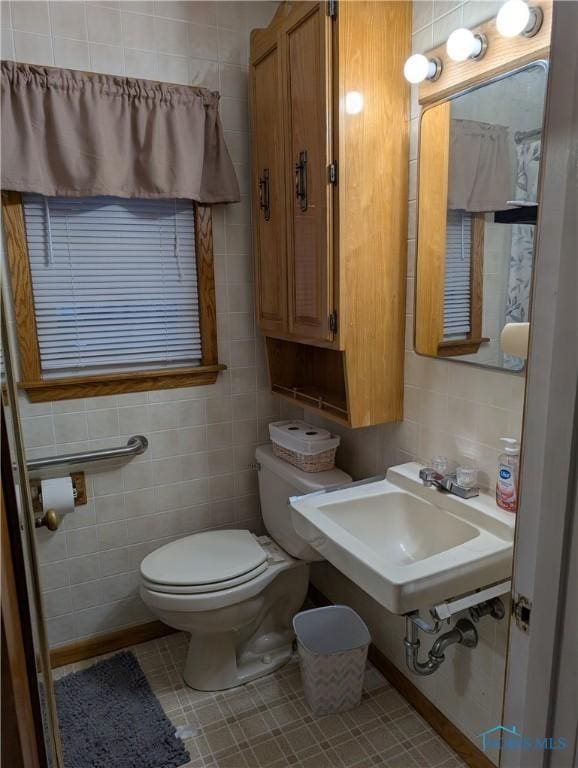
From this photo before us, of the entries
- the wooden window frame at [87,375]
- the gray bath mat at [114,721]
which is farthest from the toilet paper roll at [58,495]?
the gray bath mat at [114,721]

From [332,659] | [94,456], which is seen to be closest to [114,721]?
[332,659]

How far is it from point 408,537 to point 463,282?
79 centimetres

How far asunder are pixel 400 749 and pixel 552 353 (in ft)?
5.43

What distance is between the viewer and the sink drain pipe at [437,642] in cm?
144

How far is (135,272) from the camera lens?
1.99 meters

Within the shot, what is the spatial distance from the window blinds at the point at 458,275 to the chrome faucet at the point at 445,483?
1.35 ft

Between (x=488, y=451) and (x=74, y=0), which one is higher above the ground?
(x=74, y=0)

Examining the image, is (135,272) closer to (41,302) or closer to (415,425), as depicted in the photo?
(41,302)

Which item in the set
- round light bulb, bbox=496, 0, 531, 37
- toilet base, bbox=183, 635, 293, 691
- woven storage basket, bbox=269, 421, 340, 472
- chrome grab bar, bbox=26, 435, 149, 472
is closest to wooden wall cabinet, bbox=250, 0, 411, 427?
woven storage basket, bbox=269, 421, 340, 472

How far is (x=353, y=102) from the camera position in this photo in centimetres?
152

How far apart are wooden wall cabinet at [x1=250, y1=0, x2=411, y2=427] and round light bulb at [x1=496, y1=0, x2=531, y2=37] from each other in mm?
408

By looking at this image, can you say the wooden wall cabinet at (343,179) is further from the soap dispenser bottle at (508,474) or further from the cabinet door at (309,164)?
the soap dispenser bottle at (508,474)

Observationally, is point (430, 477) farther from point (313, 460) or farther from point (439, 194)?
point (439, 194)

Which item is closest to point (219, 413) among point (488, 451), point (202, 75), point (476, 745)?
point (488, 451)
